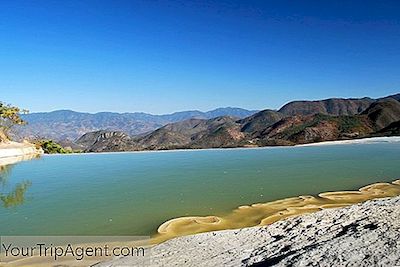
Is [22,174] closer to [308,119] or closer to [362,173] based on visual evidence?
[362,173]

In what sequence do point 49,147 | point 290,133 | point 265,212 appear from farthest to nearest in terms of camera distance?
point 290,133, point 49,147, point 265,212

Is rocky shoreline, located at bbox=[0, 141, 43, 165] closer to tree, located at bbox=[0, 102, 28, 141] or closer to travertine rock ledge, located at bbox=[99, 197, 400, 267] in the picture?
tree, located at bbox=[0, 102, 28, 141]

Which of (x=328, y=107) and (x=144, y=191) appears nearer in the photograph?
(x=144, y=191)

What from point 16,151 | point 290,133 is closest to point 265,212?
point 16,151

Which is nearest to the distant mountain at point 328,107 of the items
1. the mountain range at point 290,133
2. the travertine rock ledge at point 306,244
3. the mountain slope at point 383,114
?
the mountain slope at point 383,114

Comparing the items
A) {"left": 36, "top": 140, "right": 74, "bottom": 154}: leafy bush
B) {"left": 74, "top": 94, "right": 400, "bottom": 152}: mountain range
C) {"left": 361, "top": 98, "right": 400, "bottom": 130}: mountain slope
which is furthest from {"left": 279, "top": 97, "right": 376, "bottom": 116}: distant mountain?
{"left": 36, "top": 140, "right": 74, "bottom": 154}: leafy bush

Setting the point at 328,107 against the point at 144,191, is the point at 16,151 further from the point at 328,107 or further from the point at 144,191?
the point at 328,107
